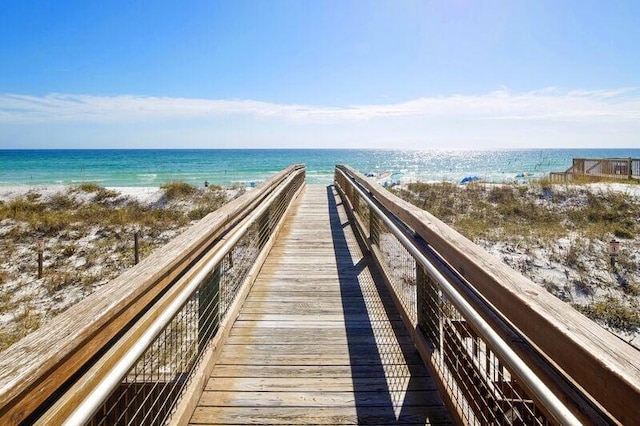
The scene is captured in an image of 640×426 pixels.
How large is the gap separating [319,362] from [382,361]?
463mm

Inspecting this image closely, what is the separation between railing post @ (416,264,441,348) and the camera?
2564 mm

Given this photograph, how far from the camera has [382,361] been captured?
108 inches

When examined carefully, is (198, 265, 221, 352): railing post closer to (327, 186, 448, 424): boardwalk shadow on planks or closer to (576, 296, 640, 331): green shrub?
(327, 186, 448, 424): boardwalk shadow on planks

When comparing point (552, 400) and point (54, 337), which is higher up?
point (54, 337)

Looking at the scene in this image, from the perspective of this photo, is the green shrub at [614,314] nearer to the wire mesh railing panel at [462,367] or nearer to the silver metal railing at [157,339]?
the wire mesh railing panel at [462,367]

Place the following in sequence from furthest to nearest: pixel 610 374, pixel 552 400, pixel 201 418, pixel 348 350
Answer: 1. pixel 348 350
2. pixel 201 418
3. pixel 552 400
4. pixel 610 374

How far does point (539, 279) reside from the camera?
8039 mm

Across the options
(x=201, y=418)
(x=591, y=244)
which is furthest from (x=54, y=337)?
(x=591, y=244)

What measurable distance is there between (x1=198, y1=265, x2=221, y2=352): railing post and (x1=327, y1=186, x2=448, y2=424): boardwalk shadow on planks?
1.10 meters

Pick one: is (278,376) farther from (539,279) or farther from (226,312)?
(539,279)

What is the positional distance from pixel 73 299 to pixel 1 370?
799 centimetres

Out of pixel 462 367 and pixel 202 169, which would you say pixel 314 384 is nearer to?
pixel 462 367

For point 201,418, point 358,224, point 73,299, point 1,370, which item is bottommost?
point 73,299

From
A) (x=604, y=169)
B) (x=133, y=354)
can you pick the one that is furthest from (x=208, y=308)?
(x=604, y=169)
